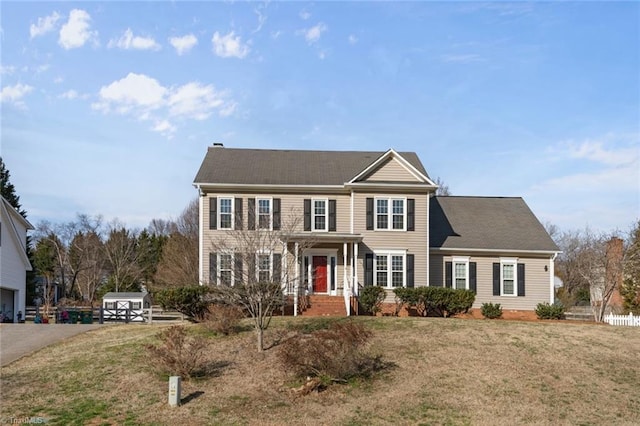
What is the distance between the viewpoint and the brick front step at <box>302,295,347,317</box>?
26.5 m

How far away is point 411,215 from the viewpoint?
29359 mm

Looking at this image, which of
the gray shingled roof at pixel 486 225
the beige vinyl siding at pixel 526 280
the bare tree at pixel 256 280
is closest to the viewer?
the bare tree at pixel 256 280

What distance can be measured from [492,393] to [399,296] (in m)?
11.0

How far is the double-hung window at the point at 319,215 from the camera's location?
29703 millimetres

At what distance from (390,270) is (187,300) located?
9.62 metres

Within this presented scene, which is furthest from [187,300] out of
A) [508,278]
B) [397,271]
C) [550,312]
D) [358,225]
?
[508,278]

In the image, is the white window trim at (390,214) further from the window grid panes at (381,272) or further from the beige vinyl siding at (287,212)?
the window grid panes at (381,272)

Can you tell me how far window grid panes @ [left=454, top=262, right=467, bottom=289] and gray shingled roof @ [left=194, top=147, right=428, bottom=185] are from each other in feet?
16.2

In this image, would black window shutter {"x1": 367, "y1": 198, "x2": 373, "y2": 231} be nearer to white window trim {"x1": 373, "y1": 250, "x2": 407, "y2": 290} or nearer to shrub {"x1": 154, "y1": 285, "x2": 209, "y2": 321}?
white window trim {"x1": 373, "y1": 250, "x2": 407, "y2": 290}

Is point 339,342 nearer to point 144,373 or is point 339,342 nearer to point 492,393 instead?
point 492,393

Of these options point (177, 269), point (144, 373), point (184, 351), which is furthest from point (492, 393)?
point (177, 269)

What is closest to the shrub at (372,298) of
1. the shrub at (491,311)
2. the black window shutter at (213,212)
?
the shrub at (491,311)

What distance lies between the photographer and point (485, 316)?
2772 centimetres

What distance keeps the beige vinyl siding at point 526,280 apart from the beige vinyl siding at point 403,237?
1.54m
